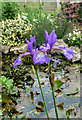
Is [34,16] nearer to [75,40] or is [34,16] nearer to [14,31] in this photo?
[14,31]

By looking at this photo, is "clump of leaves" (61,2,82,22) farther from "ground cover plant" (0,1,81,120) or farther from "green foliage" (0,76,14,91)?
"green foliage" (0,76,14,91)

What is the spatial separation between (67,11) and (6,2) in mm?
2725

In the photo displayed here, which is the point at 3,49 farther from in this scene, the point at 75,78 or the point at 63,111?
the point at 63,111

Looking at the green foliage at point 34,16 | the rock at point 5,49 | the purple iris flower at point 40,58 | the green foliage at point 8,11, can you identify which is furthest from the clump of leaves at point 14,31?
the purple iris flower at point 40,58

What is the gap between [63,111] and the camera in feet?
5.96

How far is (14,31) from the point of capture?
425 centimetres

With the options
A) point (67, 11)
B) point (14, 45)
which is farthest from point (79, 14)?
point (14, 45)

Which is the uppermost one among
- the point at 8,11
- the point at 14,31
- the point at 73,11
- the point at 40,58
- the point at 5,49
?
the point at 8,11

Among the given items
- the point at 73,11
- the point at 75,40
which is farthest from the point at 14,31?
the point at 73,11

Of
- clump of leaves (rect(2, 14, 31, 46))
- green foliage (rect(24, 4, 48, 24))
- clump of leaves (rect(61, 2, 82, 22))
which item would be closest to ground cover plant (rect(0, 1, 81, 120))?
clump of leaves (rect(2, 14, 31, 46))

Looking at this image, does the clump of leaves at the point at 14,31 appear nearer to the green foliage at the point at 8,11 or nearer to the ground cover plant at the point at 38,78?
the ground cover plant at the point at 38,78

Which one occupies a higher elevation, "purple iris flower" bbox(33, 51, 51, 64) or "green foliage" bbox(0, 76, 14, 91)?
"purple iris flower" bbox(33, 51, 51, 64)

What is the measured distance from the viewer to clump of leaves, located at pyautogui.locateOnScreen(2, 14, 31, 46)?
13.7 ft

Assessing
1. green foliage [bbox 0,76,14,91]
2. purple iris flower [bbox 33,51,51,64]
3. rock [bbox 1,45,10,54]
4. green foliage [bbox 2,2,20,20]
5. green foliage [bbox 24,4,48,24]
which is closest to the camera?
purple iris flower [bbox 33,51,51,64]
